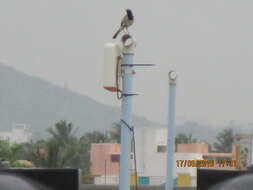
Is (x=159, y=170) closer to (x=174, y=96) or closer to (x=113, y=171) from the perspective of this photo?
(x=113, y=171)

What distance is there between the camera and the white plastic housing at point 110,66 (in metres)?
7.32

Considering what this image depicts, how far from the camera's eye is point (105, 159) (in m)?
75.7

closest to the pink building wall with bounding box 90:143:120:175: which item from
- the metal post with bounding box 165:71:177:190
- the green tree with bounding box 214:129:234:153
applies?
the green tree with bounding box 214:129:234:153

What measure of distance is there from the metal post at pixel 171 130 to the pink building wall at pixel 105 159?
62.3 meters

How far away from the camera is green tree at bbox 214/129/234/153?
83.6m

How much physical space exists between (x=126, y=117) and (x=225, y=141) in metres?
79.4

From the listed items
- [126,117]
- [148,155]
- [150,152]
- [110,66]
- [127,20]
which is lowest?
[126,117]

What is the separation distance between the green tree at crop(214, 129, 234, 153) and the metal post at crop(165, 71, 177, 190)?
73950 millimetres

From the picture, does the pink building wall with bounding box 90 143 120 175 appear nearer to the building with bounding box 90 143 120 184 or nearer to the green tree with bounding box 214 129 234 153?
the building with bounding box 90 143 120 184

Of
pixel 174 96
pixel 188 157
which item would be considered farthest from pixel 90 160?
pixel 174 96

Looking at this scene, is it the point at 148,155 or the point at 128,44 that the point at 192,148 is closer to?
the point at 148,155

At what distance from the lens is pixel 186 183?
67438 millimetres

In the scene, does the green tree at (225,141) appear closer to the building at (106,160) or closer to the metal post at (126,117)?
the building at (106,160)

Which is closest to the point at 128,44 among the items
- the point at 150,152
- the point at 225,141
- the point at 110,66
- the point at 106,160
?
the point at 110,66
